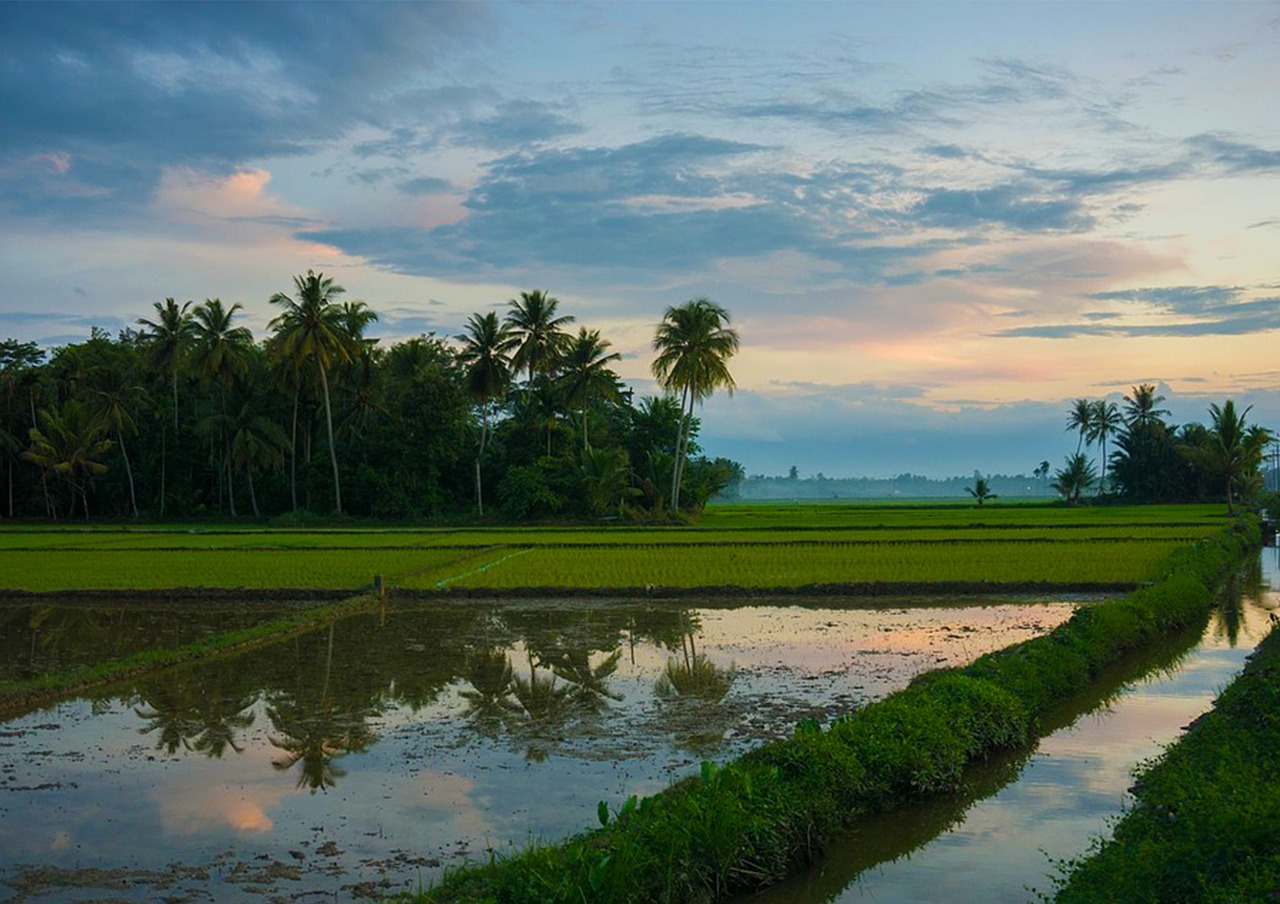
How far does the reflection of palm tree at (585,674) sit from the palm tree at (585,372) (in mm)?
33460

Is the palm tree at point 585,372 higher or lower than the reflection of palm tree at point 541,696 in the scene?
higher

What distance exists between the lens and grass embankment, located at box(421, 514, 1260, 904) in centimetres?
548

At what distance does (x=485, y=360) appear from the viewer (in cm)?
4844

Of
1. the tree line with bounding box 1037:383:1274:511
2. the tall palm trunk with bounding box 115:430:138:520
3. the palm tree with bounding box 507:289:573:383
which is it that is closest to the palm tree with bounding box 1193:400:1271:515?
the tree line with bounding box 1037:383:1274:511

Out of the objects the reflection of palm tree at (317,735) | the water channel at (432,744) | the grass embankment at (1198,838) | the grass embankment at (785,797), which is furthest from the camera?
the reflection of palm tree at (317,735)

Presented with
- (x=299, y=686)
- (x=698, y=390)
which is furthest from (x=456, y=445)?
(x=299, y=686)

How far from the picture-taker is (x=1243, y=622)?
697 inches

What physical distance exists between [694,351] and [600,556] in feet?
61.4

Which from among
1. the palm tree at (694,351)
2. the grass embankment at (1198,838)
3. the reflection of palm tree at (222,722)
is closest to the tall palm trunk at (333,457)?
the palm tree at (694,351)

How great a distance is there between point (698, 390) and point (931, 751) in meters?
38.1

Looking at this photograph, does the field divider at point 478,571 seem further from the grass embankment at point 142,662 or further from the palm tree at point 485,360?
the palm tree at point 485,360

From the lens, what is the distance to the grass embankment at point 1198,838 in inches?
203

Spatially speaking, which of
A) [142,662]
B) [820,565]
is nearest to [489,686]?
[142,662]

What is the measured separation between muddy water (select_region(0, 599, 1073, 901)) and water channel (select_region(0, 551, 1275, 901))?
0.10 feet
